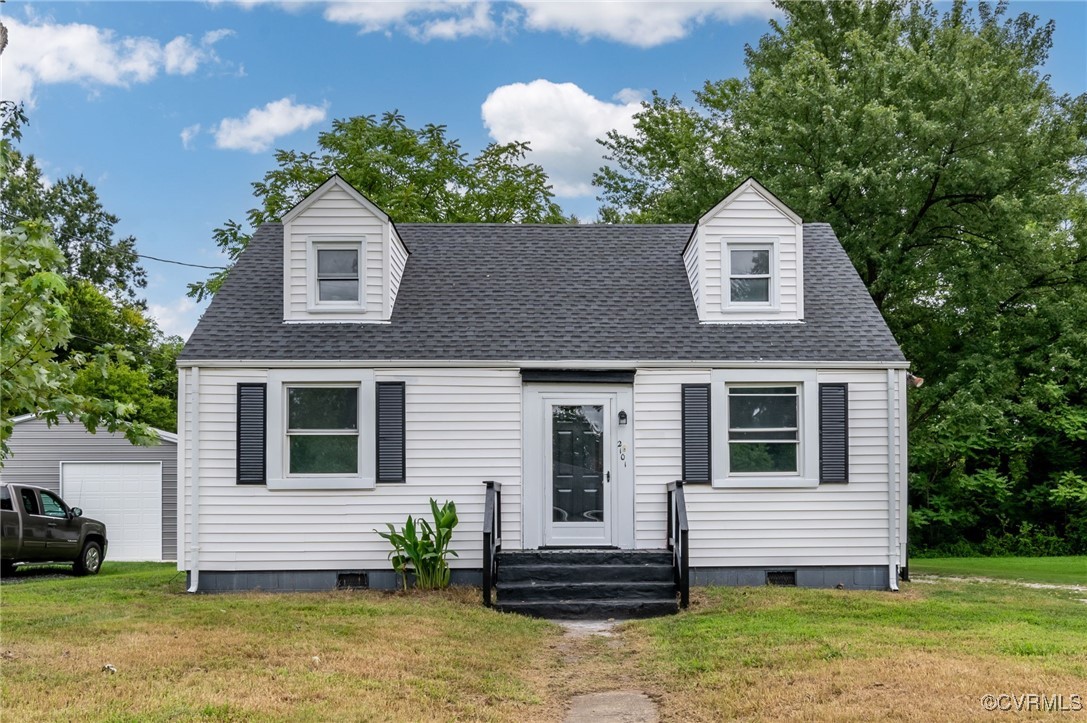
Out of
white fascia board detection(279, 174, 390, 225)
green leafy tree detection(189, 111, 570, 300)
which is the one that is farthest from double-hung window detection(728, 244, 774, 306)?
green leafy tree detection(189, 111, 570, 300)

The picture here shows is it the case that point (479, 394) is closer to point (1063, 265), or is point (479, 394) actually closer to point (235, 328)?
point (235, 328)

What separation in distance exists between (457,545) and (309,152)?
50.8 ft

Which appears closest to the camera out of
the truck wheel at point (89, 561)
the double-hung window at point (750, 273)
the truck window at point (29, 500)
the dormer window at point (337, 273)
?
the dormer window at point (337, 273)

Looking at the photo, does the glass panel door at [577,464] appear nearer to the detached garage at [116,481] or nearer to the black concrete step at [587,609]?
the black concrete step at [587,609]

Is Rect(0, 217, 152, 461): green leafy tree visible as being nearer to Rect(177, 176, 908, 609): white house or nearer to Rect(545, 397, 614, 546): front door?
Rect(177, 176, 908, 609): white house

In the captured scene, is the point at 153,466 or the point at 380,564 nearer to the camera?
the point at 380,564

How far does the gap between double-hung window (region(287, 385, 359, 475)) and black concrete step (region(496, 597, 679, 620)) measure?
2.99 m

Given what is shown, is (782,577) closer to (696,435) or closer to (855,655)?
(696,435)

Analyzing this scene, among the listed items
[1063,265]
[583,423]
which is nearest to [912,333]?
[1063,265]

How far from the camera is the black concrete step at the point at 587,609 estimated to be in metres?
11.4

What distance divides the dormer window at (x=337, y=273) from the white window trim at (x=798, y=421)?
197 inches

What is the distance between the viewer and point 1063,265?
1975 cm

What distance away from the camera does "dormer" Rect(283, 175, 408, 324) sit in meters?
13.5

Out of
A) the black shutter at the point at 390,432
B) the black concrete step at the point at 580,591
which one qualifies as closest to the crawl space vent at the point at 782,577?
the black concrete step at the point at 580,591
